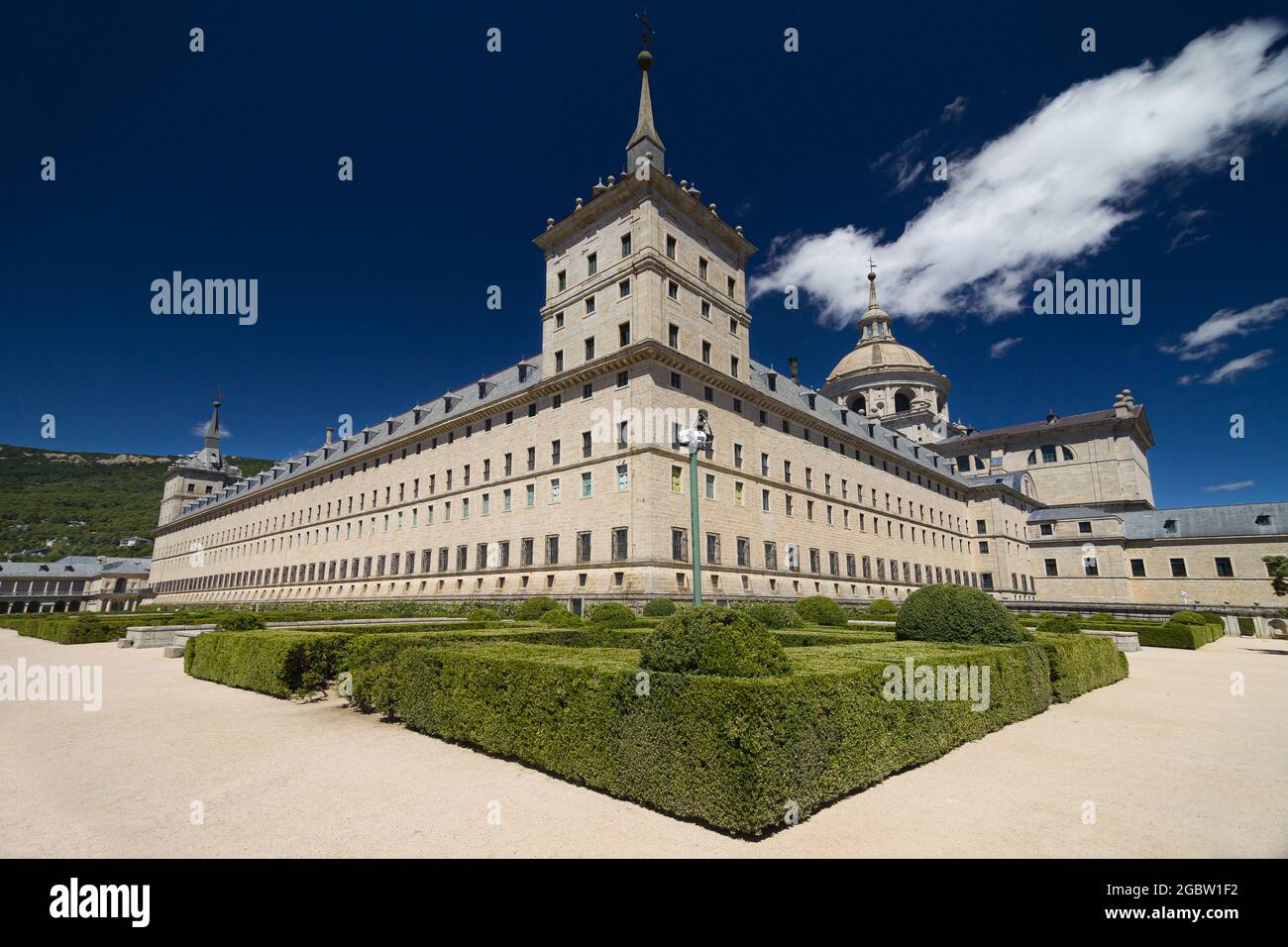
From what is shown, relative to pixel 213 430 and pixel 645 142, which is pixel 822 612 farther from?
pixel 213 430

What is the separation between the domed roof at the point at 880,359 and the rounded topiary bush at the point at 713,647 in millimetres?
82853

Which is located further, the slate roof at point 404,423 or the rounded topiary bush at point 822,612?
the slate roof at point 404,423

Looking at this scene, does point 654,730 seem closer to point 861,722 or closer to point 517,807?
point 517,807

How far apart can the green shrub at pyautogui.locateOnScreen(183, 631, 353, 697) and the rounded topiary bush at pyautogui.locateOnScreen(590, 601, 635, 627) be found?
10.2 meters

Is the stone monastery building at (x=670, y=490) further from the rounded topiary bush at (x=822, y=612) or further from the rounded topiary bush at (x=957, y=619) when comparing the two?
the rounded topiary bush at (x=957, y=619)

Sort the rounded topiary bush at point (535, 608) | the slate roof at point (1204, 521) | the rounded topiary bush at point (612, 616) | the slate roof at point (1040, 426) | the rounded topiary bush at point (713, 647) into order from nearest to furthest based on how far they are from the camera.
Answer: the rounded topiary bush at point (713, 647) < the rounded topiary bush at point (612, 616) < the rounded topiary bush at point (535, 608) < the slate roof at point (1204, 521) < the slate roof at point (1040, 426)

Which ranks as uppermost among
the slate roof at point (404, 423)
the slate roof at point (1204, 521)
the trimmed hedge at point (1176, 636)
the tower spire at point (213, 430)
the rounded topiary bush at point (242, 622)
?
the tower spire at point (213, 430)

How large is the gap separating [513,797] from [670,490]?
90.1 feet

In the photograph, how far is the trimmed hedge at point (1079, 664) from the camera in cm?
1310

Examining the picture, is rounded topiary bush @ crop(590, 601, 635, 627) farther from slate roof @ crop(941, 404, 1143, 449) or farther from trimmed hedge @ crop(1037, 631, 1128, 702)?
slate roof @ crop(941, 404, 1143, 449)

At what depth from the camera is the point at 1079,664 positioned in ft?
45.9

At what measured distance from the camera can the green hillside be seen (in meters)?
129

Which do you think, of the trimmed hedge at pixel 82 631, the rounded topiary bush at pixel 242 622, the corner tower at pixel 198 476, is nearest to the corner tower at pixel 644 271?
the rounded topiary bush at pixel 242 622
